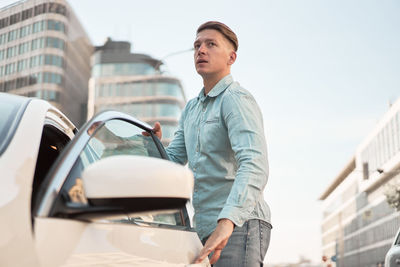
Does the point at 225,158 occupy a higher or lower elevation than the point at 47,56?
lower

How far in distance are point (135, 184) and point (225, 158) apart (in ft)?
4.53

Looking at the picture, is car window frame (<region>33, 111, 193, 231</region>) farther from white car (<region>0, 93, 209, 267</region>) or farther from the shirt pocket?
the shirt pocket

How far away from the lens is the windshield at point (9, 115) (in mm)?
1509

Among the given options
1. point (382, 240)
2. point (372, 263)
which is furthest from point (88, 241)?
point (372, 263)

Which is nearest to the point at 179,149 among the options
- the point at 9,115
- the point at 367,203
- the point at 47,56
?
the point at 9,115

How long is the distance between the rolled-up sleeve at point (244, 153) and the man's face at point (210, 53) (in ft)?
0.57

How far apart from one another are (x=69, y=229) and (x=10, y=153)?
23 centimetres

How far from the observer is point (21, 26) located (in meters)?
58.9

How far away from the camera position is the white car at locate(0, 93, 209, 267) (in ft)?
4.40

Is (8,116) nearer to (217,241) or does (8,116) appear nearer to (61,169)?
(61,169)

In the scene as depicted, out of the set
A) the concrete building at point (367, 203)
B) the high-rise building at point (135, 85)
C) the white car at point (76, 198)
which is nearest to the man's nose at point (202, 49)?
the white car at point (76, 198)

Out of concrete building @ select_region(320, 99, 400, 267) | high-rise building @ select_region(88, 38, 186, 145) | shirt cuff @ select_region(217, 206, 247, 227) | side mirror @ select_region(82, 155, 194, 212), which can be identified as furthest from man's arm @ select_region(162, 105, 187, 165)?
high-rise building @ select_region(88, 38, 186, 145)

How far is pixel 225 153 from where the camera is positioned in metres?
2.73

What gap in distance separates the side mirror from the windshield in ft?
0.87
